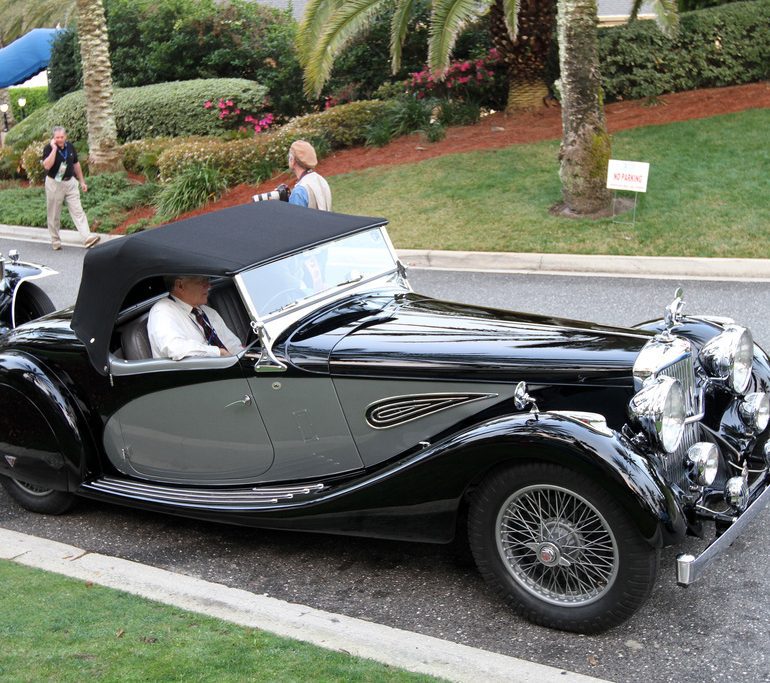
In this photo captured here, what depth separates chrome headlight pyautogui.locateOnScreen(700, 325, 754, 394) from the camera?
4.67m

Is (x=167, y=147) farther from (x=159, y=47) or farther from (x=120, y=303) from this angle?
(x=120, y=303)

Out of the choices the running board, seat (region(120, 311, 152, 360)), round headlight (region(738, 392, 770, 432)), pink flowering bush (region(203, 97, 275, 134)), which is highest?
seat (region(120, 311, 152, 360))

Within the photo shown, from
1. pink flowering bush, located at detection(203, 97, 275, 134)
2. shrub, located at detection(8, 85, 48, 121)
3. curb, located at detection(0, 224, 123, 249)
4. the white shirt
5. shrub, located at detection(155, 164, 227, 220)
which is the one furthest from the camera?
shrub, located at detection(8, 85, 48, 121)

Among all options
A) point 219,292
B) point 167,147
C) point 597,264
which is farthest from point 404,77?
point 219,292

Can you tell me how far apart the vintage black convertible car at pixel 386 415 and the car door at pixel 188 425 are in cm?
1

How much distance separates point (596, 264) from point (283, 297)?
648 cm

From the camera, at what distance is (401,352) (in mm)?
4539

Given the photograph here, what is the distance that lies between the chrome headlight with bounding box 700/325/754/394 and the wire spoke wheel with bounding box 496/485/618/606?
1.19 metres

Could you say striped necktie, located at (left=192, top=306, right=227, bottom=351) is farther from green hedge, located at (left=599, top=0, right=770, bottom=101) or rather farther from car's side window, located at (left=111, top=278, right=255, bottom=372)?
green hedge, located at (left=599, top=0, right=770, bottom=101)

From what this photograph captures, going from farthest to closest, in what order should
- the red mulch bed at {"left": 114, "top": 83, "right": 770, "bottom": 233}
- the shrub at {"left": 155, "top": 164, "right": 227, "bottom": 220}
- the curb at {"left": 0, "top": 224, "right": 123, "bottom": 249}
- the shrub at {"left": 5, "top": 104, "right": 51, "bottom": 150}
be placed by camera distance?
the shrub at {"left": 5, "top": 104, "right": 51, "bottom": 150} → the shrub at {"left": 155, "top": 164, "right": 227, "bottom": 220} → the curb at {"left": 0, "top": 224, "right": 123, "bottom": 249} → the red mulch bed at {"left": 114, "top": 83, "right": 770, "bottom": 233}

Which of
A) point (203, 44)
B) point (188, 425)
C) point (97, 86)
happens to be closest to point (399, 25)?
point (97, 86)

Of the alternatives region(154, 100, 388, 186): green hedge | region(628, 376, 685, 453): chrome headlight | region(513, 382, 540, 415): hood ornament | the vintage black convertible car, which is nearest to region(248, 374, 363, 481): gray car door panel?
the vintage black convertible car

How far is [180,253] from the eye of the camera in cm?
490

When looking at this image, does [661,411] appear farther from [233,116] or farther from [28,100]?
[28,100]
